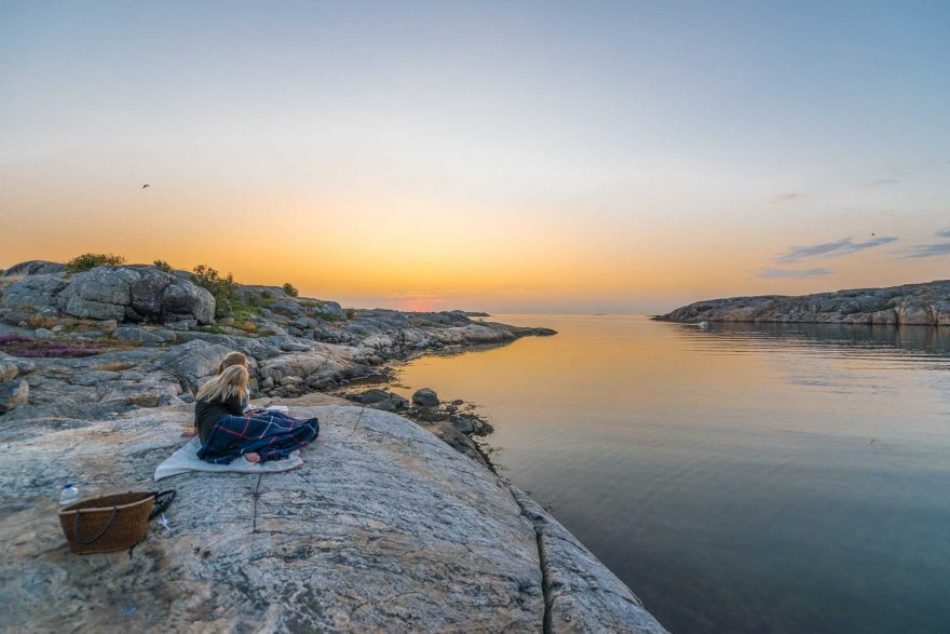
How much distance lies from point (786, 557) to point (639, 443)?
10.1 m

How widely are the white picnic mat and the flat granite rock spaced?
0.44 feet

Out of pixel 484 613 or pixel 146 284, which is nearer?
pixel 484 613

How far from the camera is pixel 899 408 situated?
28000mm

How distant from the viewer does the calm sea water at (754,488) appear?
35.2 feet

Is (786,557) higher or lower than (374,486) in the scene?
lower

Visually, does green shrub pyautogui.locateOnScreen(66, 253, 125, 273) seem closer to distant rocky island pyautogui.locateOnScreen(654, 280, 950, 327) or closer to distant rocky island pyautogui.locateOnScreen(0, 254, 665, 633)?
distant rocky island pyautogui.locateOnScreen(0, 254, 665, 633)

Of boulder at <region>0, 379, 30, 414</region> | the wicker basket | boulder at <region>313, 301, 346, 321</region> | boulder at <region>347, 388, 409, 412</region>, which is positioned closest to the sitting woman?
the wicker basket

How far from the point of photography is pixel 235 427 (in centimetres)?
861

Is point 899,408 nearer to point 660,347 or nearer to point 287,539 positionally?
point 287,539

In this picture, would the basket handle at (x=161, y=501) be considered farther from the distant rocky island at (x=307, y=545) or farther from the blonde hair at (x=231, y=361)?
the blonde hair at (x=231, y=361)

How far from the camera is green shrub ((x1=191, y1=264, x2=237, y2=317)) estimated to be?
157 feet

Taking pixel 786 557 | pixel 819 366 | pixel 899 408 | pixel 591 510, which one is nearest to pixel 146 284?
pixel 591 510

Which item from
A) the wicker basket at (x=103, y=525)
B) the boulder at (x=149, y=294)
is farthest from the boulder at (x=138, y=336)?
the wicker basket at (x=103, y=525)

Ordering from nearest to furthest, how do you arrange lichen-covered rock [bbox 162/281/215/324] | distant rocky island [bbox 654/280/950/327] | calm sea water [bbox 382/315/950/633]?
calm sea water [bbox 382/315/950/633] → lichen-covered rock [bbox 162/281/215/324] → distant rocky island [bbox 654/280/950/327]
